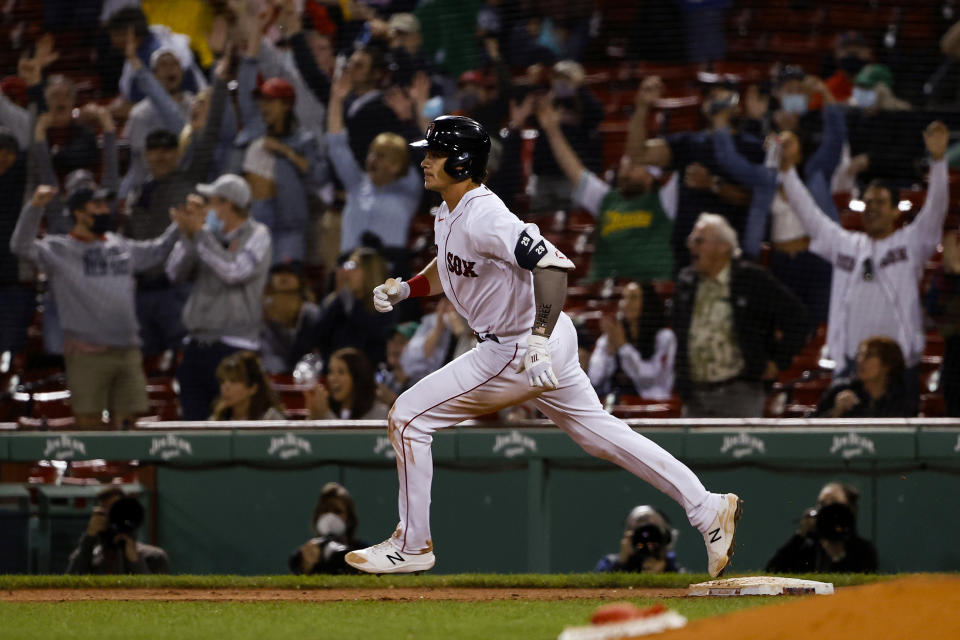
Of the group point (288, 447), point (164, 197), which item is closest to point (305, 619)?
point (288, 447)

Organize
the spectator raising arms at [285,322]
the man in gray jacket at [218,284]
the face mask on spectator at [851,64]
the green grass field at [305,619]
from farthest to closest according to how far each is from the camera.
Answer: the face mask on spectator at [851,64], the spectator raising arms at [285,322], the man in gray jacket at [218,284], the green grass field at [305,619]

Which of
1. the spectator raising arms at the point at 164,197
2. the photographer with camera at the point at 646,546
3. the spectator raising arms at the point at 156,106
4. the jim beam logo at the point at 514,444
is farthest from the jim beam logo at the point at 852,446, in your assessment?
the spectator raising arms at the point at 156,106

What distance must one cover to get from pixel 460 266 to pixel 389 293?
0.39 metres

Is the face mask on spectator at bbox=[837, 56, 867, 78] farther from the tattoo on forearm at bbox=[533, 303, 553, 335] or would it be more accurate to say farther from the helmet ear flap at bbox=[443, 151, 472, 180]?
the tattoo on forearm at bbox=[533, 303, 553, 335]

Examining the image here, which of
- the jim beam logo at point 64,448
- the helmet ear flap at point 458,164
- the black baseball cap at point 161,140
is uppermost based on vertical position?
the black baseball cap at point 161,140

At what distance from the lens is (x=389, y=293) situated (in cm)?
473

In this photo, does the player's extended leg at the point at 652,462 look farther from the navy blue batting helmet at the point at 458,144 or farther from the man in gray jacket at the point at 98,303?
the man in gray jacket at the point at 98,303

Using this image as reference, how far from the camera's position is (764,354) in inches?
294

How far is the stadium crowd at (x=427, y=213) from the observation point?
7.52 meters

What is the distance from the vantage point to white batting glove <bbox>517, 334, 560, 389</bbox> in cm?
412

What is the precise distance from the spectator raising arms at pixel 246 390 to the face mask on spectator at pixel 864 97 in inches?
169

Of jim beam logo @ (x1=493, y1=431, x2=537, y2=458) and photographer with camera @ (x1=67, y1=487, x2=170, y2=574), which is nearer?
photographer with camera @ (x1=67, y1=487, x2=170, y2=574)

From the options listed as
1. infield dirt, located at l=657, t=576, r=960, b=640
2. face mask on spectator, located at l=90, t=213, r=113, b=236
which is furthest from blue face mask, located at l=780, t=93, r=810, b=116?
infield dirt, located at l=657, t=576, r=960, b=640

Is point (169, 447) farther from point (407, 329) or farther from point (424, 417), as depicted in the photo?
point (424, 417)
